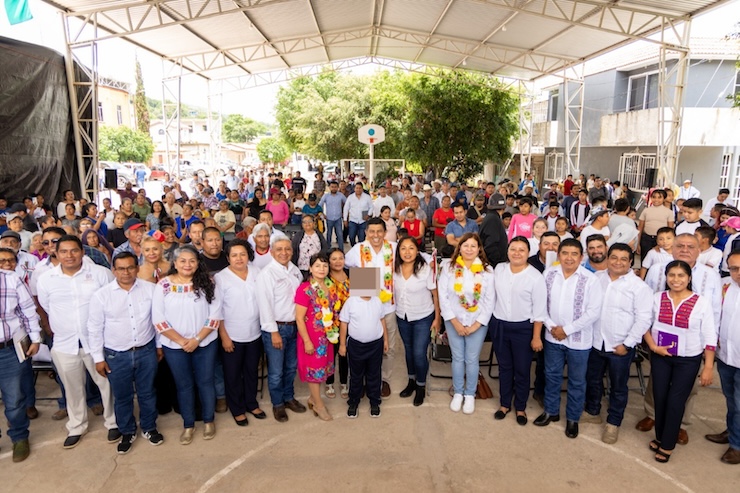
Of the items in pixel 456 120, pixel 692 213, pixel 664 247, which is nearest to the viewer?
Result: pixel 664 247

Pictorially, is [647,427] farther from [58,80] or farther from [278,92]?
[278,92]

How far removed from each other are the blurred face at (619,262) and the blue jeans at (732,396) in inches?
38.4

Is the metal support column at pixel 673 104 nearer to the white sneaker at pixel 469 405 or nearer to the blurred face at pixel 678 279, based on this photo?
the blurred face at pixel 678 279

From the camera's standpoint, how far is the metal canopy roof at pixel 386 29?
9852 millimetres

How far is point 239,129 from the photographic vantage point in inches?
2916

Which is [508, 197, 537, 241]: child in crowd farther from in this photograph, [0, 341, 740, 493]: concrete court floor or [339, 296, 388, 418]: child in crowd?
[339, 296, 388, 418]: child in crowd

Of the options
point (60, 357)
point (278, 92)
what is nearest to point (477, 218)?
point (60, 357)

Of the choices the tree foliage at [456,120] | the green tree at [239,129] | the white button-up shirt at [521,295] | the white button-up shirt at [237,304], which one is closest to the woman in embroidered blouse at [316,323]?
the white button-up shirt at [237,304]

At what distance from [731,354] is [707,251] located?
5.04 feet

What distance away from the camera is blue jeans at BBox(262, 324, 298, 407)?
12.9 ft

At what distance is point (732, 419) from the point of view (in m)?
3.46

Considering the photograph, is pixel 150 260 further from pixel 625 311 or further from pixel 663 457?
pixel 663 457

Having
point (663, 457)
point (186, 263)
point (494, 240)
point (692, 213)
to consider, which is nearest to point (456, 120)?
point (692, 213)

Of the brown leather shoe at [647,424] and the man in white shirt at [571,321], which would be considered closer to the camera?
the man in white shirt at [571,321]
